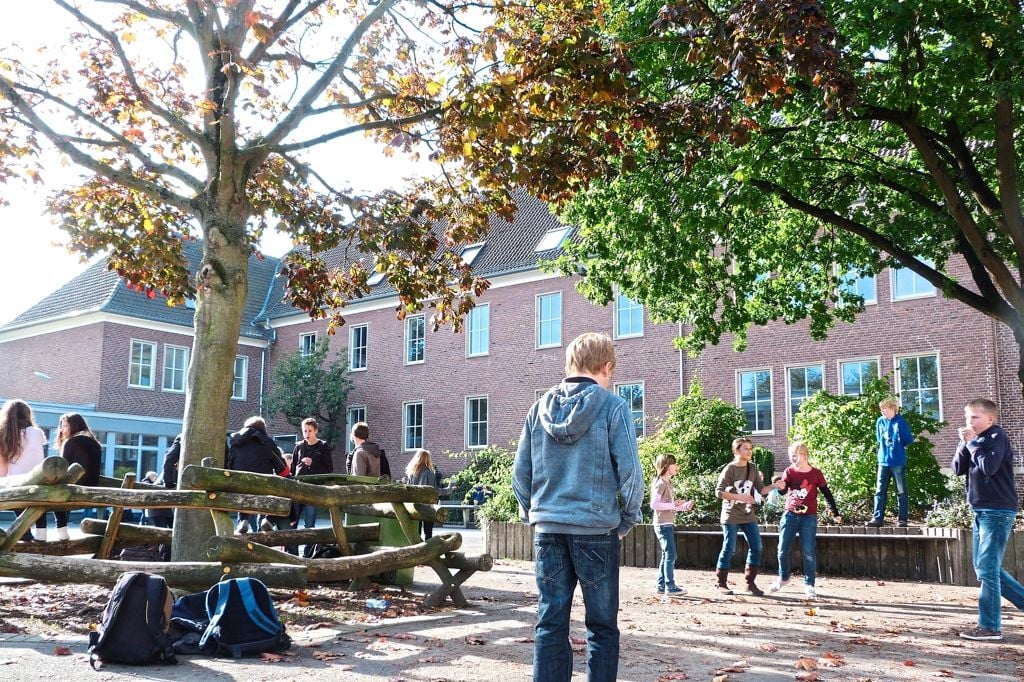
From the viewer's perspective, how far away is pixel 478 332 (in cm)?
3200

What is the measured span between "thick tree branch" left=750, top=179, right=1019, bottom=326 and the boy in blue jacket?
1.99 metres

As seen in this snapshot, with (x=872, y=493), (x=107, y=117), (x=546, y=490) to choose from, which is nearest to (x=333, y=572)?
(x=546, y=490)

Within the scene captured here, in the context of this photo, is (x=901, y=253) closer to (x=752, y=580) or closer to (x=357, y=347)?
(x=752, y=580)

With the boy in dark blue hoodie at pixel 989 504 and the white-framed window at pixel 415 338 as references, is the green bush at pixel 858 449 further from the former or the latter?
the white-framed window at pixel 415 338

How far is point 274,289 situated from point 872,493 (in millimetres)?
31585

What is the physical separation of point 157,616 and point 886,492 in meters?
11.0

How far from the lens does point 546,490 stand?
4484mm

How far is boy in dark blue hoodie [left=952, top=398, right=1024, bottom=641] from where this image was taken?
750 centimetres

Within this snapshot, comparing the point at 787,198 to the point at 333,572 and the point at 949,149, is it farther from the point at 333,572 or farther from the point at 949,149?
the point at 333,572

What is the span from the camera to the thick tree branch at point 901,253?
1373cm

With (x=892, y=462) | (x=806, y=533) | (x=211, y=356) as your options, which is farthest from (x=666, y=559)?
(x=211, y=356)

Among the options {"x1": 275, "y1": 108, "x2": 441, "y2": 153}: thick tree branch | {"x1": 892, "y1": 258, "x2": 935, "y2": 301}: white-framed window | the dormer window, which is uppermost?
the dormer window

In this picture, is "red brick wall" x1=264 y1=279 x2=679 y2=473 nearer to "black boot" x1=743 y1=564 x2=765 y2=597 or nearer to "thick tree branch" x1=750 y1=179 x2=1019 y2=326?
"thick tree branch" x1=750 y1=179 x2=1019 y2=326

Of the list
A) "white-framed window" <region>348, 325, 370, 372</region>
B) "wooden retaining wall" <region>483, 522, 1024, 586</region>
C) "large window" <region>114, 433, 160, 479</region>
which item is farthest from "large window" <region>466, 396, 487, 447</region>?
"wooden retaining wall" <region>483, 522, 1024, 586</region>
